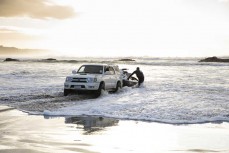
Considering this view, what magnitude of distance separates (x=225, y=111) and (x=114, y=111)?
177 inches

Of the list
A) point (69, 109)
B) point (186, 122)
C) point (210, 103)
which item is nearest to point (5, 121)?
point (69, 109)

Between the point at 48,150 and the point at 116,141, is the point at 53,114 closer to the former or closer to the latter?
the point at 116,141

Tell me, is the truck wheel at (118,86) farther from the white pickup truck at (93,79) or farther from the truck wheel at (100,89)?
the truck wheel at (100,89)

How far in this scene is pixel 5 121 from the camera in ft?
41.3

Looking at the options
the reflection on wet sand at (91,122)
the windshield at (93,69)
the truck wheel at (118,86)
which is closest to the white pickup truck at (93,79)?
the windshield at (93,69)

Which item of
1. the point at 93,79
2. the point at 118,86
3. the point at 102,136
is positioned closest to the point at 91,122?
the point at 102,136

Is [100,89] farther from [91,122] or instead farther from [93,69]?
[91,122]

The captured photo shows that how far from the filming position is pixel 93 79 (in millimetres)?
22469

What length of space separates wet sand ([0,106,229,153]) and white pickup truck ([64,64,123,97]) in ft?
27.4

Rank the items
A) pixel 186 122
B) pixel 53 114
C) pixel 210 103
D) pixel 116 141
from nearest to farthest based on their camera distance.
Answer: pixel 116 141 → pixel 186 122 → pixel 53 114 → pixel 210 103

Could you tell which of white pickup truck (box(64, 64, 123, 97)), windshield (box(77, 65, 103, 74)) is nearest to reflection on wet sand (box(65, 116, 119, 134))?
white pickup truck (box(64, 64, 123, 97))

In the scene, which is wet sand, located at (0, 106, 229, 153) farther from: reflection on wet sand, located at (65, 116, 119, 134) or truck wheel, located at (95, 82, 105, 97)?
truck wheel, located at (95, 82, 105, 97)

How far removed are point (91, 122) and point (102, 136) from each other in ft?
9.11

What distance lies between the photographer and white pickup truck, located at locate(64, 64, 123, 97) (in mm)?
22453
